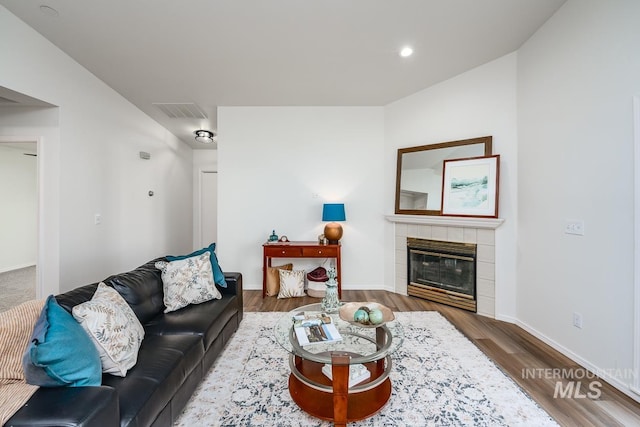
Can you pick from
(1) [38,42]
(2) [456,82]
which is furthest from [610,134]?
(1) [38,42]

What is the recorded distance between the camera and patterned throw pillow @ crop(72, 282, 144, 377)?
4.26ft

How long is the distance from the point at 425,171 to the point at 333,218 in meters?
1.39

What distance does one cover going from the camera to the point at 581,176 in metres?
2.11

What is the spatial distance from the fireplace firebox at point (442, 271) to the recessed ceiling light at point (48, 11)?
431cm

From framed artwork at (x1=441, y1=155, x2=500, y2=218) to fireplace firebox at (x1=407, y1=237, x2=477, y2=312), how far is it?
45 cm

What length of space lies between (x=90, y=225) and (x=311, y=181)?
2.86 metres

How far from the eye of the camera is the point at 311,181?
4.05m

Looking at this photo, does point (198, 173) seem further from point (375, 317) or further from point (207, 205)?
point (375, 317)

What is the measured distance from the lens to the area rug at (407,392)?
1.54 meters

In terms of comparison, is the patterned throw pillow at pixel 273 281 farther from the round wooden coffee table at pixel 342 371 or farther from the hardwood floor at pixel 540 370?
the round wooden coffee table at pixel 342 371

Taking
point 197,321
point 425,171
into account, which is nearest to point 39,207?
point 197,321

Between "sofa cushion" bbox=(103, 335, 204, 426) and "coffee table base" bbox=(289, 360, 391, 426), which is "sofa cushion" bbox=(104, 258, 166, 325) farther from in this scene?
"coffee table base" bbox=(289, 360, 391, 426)

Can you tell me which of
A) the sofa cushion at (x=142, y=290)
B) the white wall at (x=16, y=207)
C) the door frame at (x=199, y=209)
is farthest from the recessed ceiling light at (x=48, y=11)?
the door frame at (x=199, y=209)

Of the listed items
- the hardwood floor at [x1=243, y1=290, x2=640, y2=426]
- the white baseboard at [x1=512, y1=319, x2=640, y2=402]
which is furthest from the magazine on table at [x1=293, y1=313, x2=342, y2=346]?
the white baseboard at [x1=512, y1=319, x2=640, y2=402]
